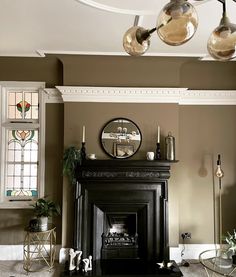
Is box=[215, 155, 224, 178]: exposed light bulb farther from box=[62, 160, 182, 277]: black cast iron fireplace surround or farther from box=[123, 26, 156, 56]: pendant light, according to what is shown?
box=[123, 26, 156, 56]: pendant light

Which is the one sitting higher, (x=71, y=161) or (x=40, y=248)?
(x=71, y=161)

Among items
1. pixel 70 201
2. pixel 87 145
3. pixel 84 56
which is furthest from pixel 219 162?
pixel 84 56

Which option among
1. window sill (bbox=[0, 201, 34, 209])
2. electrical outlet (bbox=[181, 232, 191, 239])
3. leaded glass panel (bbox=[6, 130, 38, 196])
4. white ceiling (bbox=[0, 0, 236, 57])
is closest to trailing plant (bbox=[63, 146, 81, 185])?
leaded glass panel (bbox=[6, 130, 38, 196])

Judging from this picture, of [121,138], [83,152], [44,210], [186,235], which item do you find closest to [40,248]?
[44,210]

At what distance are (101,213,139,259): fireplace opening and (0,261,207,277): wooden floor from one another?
0.67 m

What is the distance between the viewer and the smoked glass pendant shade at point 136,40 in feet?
5.85

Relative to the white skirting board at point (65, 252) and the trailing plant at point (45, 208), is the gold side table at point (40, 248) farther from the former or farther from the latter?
the trailing plant at point (45, 208)

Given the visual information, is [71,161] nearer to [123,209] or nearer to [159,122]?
[123,209]

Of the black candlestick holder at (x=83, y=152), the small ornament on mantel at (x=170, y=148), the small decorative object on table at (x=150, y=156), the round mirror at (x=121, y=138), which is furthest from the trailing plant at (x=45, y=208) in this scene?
the small ornament on mantel at (x=170, y=148)

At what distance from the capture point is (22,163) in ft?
15.1

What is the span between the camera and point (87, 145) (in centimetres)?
434

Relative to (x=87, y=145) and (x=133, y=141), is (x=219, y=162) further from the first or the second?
(x=87, y=145)

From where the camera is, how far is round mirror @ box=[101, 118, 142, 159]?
4336 millimetres

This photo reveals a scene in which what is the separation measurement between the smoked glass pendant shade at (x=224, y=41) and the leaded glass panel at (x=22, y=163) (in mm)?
3584
